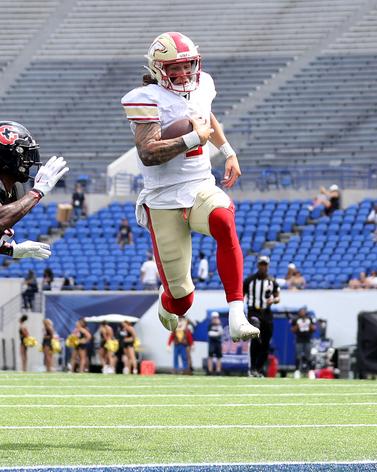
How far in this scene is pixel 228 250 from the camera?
23.5 ft

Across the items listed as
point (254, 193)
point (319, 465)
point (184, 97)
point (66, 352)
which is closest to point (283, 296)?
point (66, 352)

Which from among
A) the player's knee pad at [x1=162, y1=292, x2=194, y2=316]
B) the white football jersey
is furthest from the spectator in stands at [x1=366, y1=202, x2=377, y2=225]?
the white football jersey

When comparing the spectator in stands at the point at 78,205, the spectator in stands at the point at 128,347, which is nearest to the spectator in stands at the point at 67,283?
the spectator in stands at the point at 128,347

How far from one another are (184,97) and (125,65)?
84.8 ft

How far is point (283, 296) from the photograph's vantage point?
1948 centimetres

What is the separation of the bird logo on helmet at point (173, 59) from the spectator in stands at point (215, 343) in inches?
463

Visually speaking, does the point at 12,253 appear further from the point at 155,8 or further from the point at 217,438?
the point at 155,8

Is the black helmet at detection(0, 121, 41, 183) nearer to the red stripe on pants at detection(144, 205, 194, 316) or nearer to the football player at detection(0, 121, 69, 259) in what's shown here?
the football player at detection(0, 121, 69, 259)

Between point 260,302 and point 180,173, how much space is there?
739cm

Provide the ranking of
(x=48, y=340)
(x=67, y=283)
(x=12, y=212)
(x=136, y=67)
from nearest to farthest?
(x=12, y=212) → (x=48, y=340) → (x=67, y=283) → (x=136, y=67)

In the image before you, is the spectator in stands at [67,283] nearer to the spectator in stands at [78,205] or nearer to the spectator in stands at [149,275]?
the spectator in stands at [149,275]

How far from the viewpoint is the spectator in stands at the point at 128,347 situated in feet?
62.9

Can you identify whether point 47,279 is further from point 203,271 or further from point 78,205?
point 78,205

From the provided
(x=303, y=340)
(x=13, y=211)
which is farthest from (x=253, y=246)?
(x=13, y=211)
